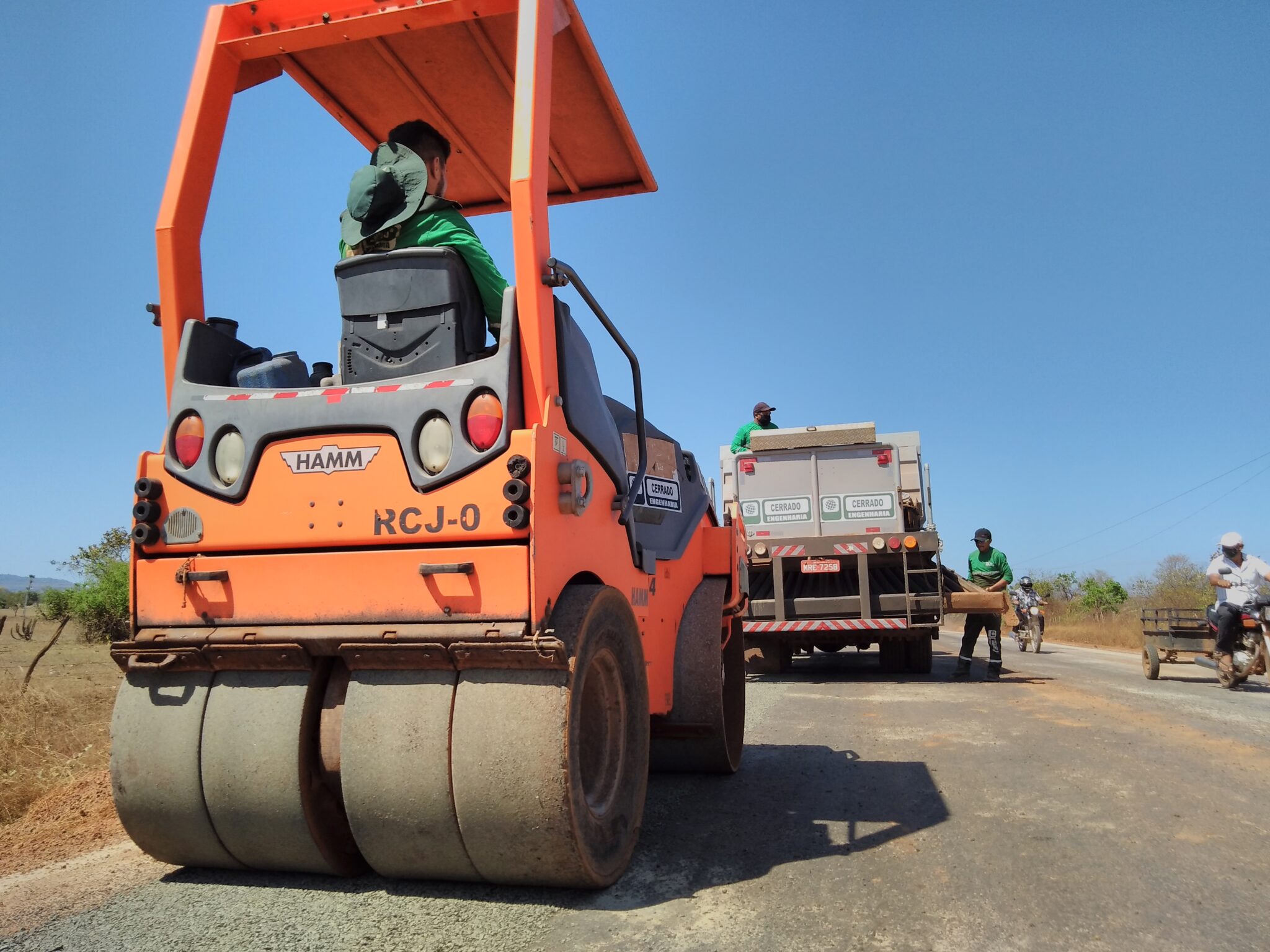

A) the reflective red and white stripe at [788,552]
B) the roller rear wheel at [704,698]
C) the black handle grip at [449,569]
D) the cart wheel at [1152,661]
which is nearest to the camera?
the black handle grip at [449,569]

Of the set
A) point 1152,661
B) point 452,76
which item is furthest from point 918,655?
point 452,76

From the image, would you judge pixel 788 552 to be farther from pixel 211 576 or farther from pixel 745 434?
pixel 211 576

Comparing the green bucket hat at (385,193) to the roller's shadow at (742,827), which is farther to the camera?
the green bucket hat at (385,193)

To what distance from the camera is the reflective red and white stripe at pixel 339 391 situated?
2977mm

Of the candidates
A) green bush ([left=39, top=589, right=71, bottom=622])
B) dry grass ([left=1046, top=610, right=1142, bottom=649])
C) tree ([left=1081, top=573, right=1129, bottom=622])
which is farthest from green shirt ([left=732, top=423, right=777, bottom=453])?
tree ([left=1081, top=573, right=1129, bottom=622])

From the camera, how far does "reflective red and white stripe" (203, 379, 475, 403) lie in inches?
117

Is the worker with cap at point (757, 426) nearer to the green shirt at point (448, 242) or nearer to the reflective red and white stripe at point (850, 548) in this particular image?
the reflective red and white stripe at point (850, 548)

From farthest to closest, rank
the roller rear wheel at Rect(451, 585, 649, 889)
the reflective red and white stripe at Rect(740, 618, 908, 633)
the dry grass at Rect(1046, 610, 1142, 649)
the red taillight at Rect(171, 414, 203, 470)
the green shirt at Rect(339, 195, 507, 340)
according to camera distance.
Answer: the dry grass at Rect(1046, 610, 1142, 649)
the reflective red and white stripe at Rect(740, 618, 908, 633)
the green shirt at Rect(339, 195, 507, 340)
the red taillight at Rect(171, 414, 203, 470)
the roller rear wheel at Rect(451, 585, 649, 889)

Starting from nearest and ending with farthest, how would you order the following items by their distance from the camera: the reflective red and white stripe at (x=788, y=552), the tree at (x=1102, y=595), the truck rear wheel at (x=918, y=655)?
the reflective red and white stripe at (x=788, y=552)
the truck rear wheel at (x=918, y=655)
the tree at (x=1102, y=595)

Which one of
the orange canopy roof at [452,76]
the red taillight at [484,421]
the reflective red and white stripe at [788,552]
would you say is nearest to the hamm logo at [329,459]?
the red taillight at [484,421]

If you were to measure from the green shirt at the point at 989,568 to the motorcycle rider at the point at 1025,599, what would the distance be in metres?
6.36

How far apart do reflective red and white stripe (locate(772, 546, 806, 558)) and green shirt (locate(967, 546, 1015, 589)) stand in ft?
9.67

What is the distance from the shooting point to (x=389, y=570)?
9.45 ft

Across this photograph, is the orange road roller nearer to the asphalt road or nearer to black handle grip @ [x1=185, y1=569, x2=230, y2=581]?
black handle grip @ [x1=185, y1=569, x2=230, y2=581]
